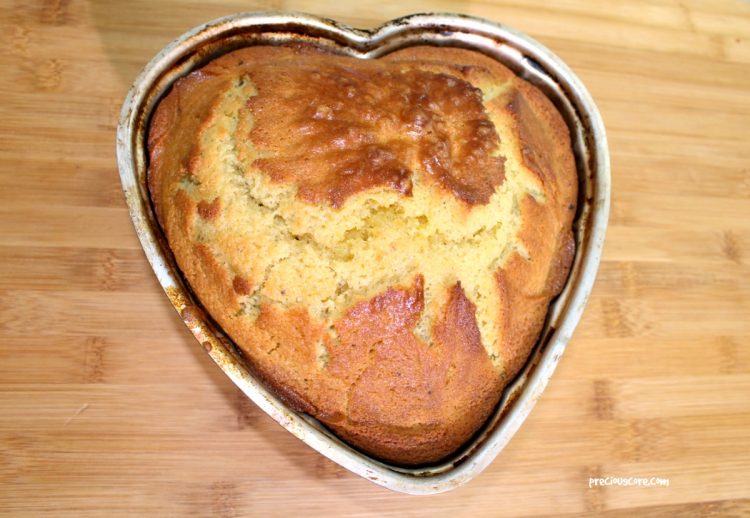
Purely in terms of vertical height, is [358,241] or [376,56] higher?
[376,56]

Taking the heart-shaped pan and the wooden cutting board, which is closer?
the heart-shaped pan

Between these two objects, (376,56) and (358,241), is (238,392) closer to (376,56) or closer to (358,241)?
(358,241)

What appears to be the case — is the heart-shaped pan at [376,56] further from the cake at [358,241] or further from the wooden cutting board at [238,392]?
the wooden cutting board at [238,392]

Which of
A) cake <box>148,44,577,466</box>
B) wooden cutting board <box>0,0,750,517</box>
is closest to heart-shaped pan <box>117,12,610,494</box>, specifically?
cake <box>148,44,577,466</box>

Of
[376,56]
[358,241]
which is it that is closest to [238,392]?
[358,241]

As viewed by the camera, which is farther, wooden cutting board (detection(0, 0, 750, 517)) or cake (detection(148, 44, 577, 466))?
wooden cutting board (detection(0, 0, 750, 517))

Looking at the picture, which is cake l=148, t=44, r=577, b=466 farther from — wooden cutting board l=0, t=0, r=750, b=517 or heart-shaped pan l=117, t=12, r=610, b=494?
wooden cutting board l=0, t=0, r=750, b=517

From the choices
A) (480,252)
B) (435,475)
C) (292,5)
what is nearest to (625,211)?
(480,252)
